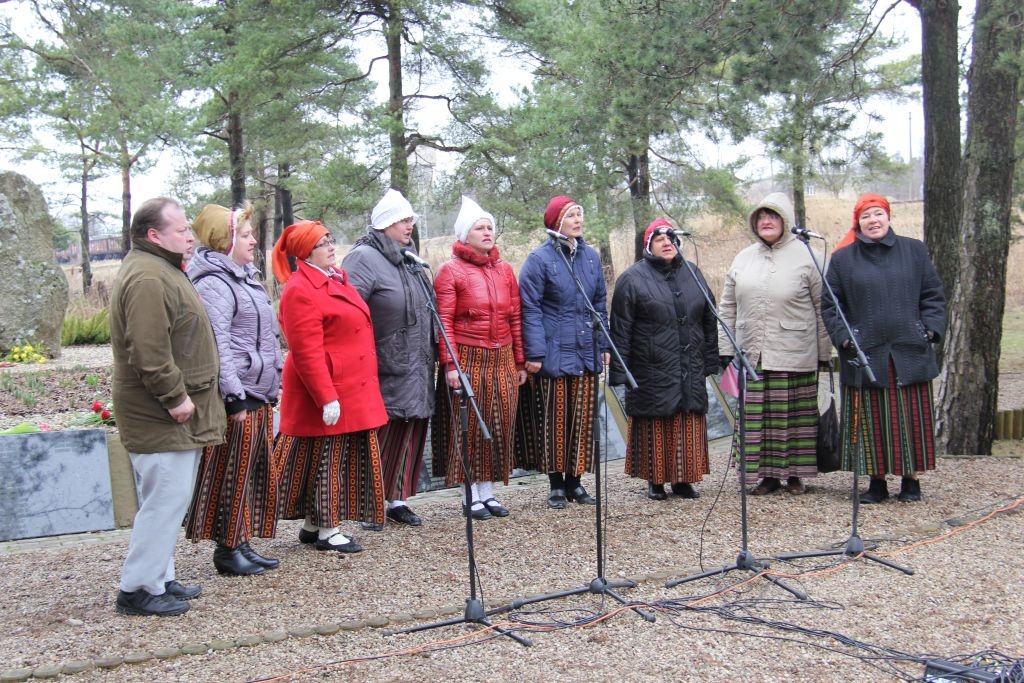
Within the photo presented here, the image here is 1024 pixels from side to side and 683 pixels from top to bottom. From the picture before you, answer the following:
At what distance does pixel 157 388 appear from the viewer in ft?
13.7

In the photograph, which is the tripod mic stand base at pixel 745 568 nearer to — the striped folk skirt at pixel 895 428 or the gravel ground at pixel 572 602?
the gravel ground at pixel 572 602

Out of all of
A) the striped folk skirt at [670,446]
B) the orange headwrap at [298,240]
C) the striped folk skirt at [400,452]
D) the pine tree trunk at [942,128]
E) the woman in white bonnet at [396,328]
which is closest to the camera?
the orange headwrap at [298,240]

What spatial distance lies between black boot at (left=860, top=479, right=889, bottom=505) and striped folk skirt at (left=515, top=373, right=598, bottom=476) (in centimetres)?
170

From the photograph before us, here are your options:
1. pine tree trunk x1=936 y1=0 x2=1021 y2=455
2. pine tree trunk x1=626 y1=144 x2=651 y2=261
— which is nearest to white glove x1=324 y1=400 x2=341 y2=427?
pine tree trunk x1=936 y1=0 x2=1021 y2=455

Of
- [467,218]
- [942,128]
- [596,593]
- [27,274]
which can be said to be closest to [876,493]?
[596,593]

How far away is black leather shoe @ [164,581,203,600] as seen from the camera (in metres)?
4.45

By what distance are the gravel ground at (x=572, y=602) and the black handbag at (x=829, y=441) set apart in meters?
0.22

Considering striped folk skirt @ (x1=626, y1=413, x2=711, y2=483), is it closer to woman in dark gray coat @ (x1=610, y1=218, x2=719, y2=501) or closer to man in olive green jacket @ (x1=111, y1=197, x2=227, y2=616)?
woman in dark gray coat @ (x1=610, y1=218, x2=719, y2=501)

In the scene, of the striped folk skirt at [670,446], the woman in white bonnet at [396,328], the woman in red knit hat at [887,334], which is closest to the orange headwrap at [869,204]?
the woman in red knit hat at [887,334]

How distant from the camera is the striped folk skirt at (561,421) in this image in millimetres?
6121

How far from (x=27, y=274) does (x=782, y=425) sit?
348 inches

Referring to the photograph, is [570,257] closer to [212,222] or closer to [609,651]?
[212,222]

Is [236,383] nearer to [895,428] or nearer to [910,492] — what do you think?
[895,428]

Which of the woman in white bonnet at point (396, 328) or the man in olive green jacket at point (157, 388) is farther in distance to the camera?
the woman in white bonnet at point (396, 328)
